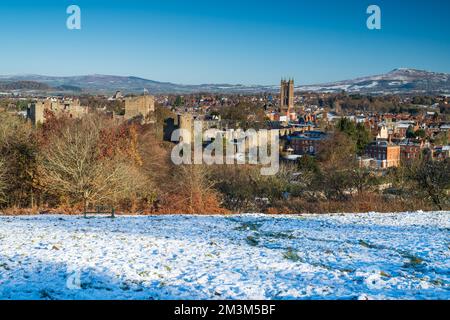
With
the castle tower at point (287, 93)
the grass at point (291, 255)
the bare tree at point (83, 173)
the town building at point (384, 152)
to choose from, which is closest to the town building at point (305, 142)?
the town building at point (384, 152)

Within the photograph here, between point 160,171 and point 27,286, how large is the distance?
27782 mm

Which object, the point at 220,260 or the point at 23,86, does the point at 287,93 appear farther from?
the point at 220,260

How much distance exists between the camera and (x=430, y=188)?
80.9ft

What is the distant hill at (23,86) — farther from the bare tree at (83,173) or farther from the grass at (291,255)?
the grass at (291,255)

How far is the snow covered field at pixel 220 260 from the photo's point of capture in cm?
726

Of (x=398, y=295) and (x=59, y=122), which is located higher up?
(x=59, y=122)

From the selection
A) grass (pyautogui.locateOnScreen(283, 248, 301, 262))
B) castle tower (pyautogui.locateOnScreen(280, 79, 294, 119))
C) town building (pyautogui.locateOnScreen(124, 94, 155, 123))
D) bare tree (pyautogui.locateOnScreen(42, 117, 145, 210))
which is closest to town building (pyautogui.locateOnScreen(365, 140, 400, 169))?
town building (pyautogui.locateOnScreen(124, 94, 155, 123))

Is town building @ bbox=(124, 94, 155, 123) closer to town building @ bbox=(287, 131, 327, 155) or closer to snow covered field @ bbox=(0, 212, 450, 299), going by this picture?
town building @ bbox=(287, 131, 327, 155)

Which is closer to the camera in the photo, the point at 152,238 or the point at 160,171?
the point at 152,238

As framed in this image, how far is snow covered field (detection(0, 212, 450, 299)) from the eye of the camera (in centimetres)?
726

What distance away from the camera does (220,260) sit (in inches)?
361

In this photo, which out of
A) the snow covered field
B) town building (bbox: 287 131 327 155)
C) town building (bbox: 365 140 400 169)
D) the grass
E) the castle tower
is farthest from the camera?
the castle tower

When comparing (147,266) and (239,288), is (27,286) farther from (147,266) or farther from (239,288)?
(239,288)

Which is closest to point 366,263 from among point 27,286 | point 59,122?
point 27,286
